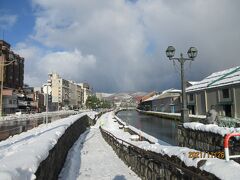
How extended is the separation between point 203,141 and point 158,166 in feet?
14.0

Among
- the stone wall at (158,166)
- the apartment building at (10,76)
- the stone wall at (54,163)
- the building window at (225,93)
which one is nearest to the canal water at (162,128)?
the building window at (225,93)

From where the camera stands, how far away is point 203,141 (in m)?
11.8

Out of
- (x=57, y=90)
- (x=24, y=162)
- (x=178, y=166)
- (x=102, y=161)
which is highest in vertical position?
(x=57, y=90)

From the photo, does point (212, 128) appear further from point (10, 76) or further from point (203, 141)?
point (10, 76)

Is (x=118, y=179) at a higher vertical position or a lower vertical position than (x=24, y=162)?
lower

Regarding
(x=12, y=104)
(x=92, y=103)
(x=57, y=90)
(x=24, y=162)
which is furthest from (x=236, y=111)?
(x=57, y=90)

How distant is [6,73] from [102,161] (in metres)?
101

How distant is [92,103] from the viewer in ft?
511

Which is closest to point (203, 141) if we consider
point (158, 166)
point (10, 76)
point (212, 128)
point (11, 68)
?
point (212, 128)

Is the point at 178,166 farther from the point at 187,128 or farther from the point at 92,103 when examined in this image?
the point at 92,103

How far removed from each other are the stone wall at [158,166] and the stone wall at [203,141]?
9.38 ft

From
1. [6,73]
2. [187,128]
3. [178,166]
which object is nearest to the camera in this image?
[178,166]

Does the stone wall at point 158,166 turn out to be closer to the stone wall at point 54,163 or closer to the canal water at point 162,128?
the stone wall at point 54,163

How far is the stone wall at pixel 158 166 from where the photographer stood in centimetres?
593
